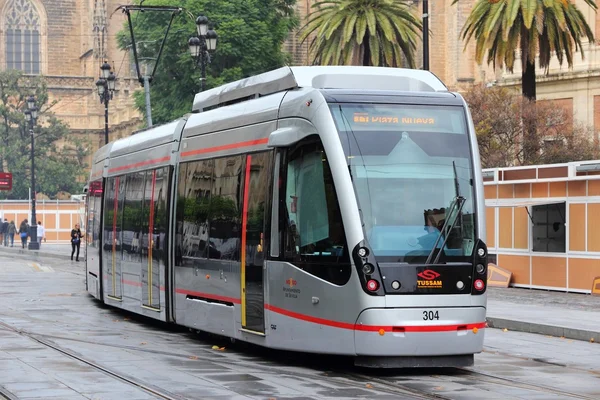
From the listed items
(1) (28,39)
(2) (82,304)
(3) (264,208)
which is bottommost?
(2) (82,304)

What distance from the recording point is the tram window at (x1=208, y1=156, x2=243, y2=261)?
47.0ft

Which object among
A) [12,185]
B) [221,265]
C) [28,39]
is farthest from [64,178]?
[221,265]

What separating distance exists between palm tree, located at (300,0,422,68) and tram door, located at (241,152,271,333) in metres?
25.2

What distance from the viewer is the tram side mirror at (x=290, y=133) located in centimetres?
1280

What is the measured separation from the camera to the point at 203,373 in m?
12.2

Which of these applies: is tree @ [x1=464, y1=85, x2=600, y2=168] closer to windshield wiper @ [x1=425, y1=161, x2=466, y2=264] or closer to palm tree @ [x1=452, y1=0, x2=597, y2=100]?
palm tree @ [x1=452, y1=0, x2=597, y2=100]

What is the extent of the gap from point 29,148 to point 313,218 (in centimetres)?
7345

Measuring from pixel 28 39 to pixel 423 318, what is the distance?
8672 centimetres

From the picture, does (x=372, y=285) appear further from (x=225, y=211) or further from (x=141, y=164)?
(x=141, y=164)

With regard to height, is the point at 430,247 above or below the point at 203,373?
above

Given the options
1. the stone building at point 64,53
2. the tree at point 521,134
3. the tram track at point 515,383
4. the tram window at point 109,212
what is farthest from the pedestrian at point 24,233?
the tram track at point 515,383

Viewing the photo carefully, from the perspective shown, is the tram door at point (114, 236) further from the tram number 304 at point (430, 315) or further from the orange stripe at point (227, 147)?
the tram number 304 at point (430, 315)

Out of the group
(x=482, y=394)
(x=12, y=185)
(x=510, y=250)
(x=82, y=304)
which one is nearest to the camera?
(x=482, y=394)

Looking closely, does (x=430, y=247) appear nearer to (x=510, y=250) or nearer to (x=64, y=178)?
(x=510, y=250)
